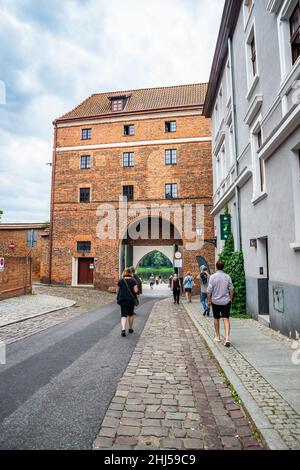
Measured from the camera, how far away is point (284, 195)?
769cm

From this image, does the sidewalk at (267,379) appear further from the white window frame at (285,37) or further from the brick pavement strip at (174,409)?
the white window frame at (285,37)

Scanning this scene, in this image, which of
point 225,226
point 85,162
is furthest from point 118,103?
point 225,226

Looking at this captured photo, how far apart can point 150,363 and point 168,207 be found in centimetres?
2016

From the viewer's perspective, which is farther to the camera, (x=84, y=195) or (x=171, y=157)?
(x=84, y=195)

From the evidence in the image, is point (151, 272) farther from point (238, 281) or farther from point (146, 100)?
point (238, 281)

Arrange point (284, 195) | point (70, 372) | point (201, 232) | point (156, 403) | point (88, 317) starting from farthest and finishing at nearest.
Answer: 1. point (201, 232)
2. point (88, 317)
3. point (284, 195)
4. point (70, 372)
5. point (156, 403)

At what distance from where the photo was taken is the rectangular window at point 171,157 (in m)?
25.8

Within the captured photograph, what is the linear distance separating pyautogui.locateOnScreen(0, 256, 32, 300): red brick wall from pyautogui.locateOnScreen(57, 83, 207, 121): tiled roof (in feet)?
51.5

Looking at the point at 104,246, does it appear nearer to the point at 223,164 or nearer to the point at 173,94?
the point at 223,164

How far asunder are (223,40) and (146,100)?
1446 cm

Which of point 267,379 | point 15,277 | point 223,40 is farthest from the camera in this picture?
point 15,277

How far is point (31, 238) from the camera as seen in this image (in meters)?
28.2

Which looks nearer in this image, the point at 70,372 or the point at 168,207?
the point at 70,372

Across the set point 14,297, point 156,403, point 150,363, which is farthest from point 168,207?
point 156,403
